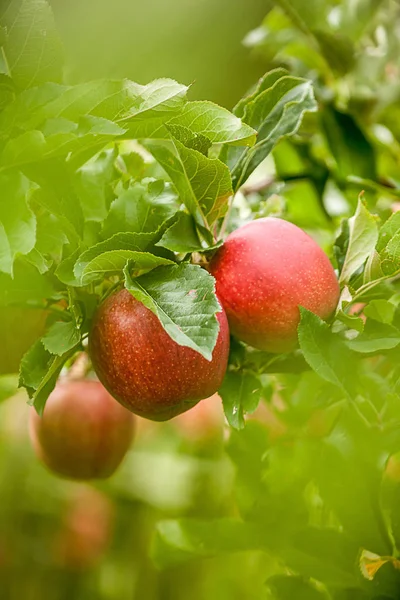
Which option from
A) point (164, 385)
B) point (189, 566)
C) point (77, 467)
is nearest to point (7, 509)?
point (189, 566)

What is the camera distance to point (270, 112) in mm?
614

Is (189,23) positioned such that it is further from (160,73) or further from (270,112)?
(270,112)

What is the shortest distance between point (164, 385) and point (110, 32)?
392 mm

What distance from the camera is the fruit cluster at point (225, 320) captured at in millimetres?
550

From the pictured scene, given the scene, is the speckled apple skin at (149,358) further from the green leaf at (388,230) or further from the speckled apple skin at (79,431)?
the speckled apple skin at (79,431)

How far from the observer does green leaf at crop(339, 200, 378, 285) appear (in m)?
0.58

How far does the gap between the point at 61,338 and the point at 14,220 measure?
0.10 meters

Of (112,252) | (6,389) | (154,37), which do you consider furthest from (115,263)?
(154,37)

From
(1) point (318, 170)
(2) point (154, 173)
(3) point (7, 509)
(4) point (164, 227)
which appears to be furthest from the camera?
(3) point (7, 509)

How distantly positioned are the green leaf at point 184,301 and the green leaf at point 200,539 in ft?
0.85

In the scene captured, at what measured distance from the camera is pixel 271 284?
22.5 inches

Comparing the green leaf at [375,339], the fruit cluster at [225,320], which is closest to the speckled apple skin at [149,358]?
the fruit cluster at [225,320]

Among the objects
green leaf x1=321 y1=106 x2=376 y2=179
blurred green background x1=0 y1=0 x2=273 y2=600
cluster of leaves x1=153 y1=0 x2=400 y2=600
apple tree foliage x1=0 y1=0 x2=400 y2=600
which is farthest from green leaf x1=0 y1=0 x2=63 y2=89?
blurred green background x1=0 y1=0 x2=273 y2=600

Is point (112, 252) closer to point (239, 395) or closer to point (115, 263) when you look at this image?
point (115, 263)
